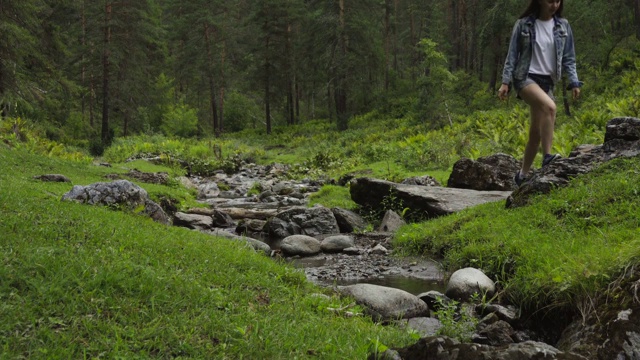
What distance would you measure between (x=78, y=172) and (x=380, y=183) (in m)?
7.96

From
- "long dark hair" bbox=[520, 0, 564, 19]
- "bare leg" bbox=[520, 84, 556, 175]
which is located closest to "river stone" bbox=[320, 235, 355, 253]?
"bare leg" bbox=[520, 84, 556, 175]

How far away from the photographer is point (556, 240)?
5.15 m

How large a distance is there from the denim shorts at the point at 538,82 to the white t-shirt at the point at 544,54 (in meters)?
0.07

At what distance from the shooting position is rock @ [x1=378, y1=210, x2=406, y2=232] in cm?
923

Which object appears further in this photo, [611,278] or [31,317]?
[611,278]

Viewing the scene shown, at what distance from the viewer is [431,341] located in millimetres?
3025

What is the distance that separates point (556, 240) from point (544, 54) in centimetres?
280

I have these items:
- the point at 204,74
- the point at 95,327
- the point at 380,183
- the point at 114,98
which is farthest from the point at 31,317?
the point at 204,74

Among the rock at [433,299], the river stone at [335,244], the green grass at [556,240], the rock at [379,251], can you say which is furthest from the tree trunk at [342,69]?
the rock at [433,299]

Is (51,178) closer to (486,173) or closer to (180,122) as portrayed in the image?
(486,173)

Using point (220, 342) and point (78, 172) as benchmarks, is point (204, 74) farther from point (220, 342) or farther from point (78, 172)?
point (220, 342)

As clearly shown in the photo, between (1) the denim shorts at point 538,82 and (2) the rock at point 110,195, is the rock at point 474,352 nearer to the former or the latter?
(1) the denim shorts at point 538,82

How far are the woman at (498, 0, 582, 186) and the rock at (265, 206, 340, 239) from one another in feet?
15.0

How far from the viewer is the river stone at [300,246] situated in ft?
26.1
